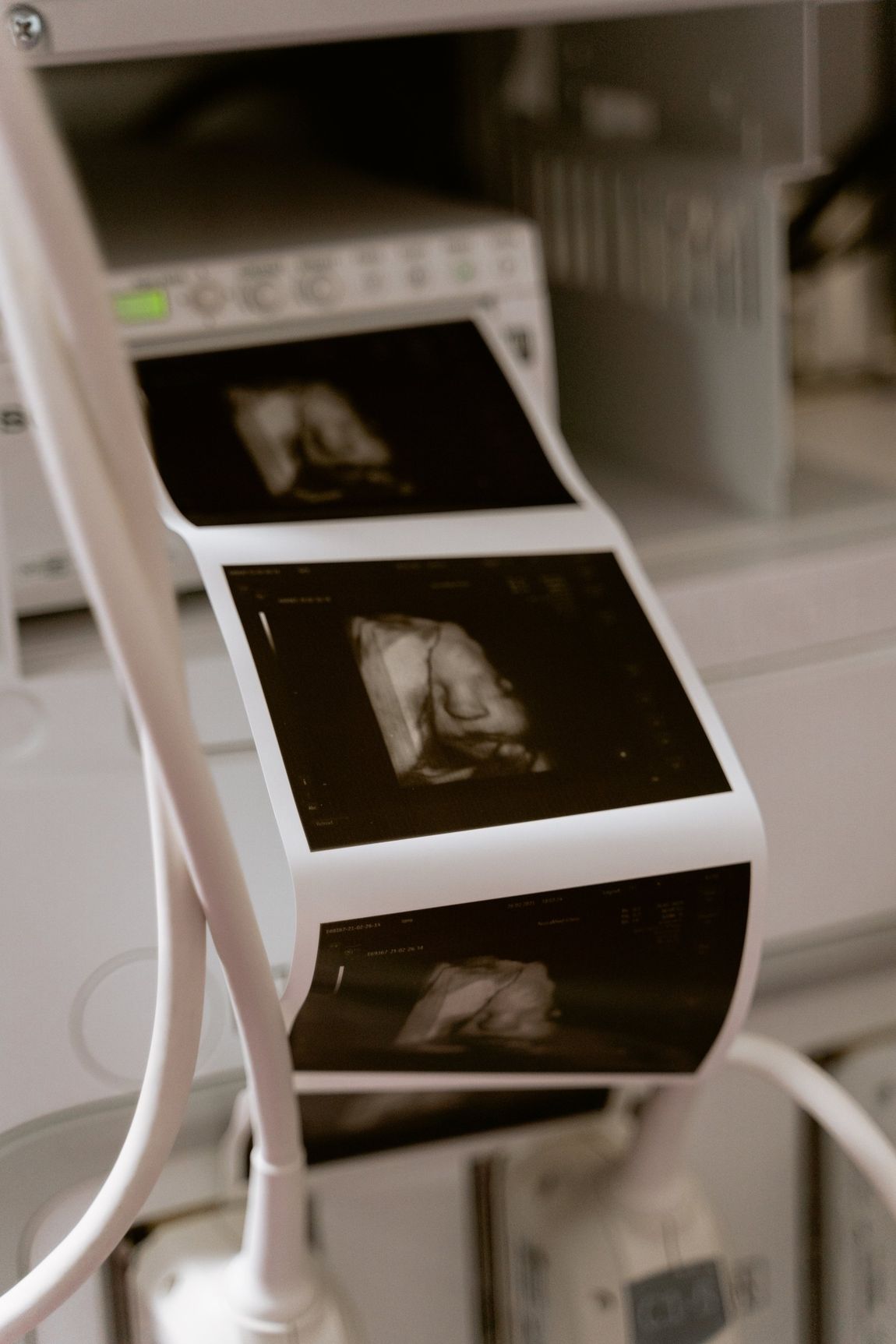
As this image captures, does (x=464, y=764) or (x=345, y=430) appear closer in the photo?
(x=464, y=764)

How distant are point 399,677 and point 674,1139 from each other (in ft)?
0.83

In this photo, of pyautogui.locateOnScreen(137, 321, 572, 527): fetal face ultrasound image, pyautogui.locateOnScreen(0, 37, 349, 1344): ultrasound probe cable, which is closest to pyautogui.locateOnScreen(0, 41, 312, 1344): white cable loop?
pyautogui.locateOnScreen(0, 37, 349, 1344): ultrasound probe cable

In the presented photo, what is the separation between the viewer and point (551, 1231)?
0.65 m

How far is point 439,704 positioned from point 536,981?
0.11m

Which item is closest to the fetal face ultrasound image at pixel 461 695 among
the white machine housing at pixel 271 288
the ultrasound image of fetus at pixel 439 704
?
the ultrasound image of fetus at pixel 439 704

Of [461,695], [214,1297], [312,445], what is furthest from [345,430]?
[214,1297]

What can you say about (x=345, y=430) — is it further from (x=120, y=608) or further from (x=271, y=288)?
(x=120, y=608)

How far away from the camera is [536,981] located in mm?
489

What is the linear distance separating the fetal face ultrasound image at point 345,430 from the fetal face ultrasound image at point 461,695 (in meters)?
0.06

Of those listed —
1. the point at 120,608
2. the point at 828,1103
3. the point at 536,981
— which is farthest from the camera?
the point at 828,1103

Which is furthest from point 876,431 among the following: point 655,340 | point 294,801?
point 294,801

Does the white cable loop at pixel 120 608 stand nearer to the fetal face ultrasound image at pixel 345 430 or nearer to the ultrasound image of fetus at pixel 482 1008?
the ultrasound image of fetus at pixel 482 1008

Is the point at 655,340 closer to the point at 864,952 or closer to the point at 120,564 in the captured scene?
the point at 864,952

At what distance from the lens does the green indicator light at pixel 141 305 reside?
0.59 meters
